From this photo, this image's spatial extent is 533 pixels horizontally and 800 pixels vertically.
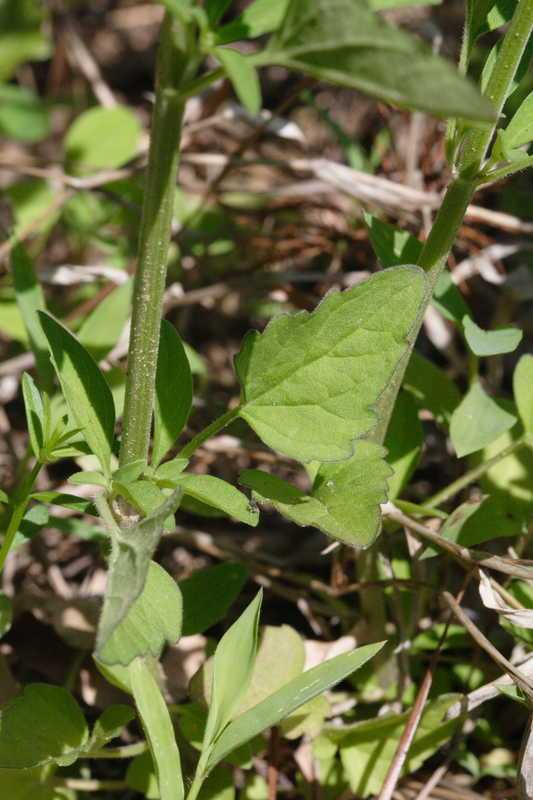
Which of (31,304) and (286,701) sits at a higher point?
(31,304)

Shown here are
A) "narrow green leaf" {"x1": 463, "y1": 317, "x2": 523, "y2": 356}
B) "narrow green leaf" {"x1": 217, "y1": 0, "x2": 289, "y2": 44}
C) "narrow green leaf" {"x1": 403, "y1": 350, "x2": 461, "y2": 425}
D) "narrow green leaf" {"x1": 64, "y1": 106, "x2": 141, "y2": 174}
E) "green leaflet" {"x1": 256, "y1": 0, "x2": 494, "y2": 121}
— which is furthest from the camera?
"narrow green leaf" {"x1": 64, "y1": 106, "x2": 141, "y2": 174}

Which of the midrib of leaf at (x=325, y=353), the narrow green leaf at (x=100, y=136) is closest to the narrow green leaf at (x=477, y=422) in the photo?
the midrib of leaf at (x=325, y=353)

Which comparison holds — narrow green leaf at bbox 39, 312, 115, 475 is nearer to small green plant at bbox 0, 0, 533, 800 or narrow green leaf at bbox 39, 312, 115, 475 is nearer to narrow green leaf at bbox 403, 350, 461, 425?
small green plant at bbox 0, 0, 533, 800

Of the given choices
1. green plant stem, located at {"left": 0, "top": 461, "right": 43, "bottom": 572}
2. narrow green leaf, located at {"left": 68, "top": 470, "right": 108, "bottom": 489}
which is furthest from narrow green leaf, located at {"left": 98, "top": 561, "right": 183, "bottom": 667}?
green plant stem, located at {"left": 0, "top": 461, "right": 43, "bottom": 572}

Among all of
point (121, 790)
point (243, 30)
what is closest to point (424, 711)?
point (121, 790)

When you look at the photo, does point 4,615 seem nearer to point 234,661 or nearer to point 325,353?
point 234,661

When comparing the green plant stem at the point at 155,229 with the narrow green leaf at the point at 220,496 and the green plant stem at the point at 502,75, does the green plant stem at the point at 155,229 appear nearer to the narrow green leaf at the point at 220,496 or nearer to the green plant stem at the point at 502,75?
the narrow green leaf at the point at 220,496

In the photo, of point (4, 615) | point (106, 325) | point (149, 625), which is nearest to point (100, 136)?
point (106, 325)
